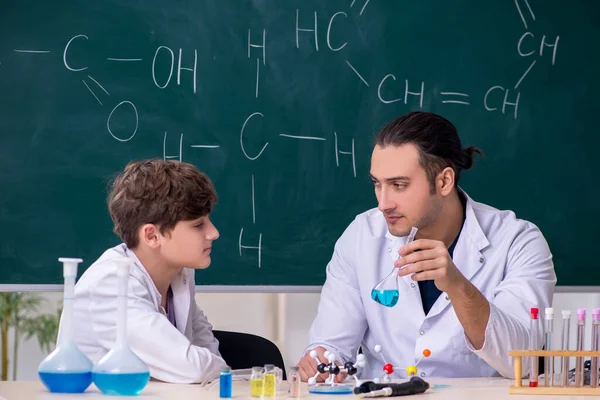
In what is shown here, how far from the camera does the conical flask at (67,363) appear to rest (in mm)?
1879

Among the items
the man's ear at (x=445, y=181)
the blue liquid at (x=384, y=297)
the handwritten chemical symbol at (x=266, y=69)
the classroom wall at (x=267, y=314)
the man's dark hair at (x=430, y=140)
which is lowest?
the classroom wall at (x=267, y=314)

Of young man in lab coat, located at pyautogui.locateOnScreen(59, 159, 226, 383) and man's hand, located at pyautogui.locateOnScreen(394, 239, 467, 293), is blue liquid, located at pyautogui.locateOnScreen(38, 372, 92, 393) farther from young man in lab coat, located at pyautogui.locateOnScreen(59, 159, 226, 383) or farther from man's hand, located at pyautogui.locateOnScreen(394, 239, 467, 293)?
man's hand, located at pyautogui.locateOnScreen(394, 239, 467, 293)

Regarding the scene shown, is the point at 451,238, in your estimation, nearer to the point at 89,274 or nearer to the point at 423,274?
the point at 423,274

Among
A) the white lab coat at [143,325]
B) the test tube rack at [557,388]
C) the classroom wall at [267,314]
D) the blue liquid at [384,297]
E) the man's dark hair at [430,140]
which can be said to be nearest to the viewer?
the test tube rack at [557,388]

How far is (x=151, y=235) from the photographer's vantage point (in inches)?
97.5

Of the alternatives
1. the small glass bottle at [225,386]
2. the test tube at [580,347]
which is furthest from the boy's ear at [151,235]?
the test tube at [580,347]

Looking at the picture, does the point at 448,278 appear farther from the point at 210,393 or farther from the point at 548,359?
the point at 210,393

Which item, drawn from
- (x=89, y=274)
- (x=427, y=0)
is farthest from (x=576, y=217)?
(x=89, y=274)

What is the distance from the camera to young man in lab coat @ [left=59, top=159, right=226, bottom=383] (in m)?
2.18

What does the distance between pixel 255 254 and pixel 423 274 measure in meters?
1.42

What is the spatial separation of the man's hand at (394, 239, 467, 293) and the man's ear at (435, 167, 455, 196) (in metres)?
0.62

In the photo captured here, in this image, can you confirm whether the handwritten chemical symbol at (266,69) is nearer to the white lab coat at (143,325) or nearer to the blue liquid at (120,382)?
the white lab coat at (143,325)

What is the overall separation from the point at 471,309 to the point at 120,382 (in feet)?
3.21

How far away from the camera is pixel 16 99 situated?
3453mm
